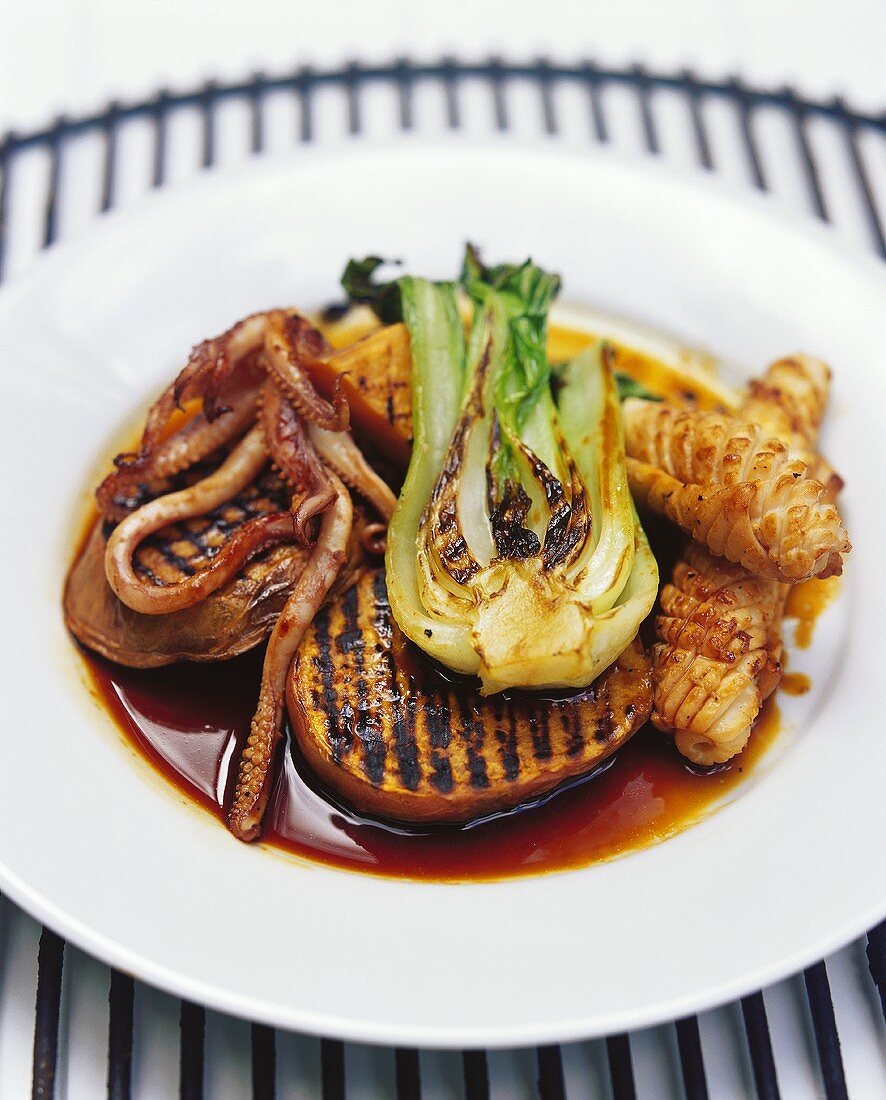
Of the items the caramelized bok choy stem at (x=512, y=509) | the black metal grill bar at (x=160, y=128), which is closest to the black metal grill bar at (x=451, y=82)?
the black metal grill bar at (x=160, y=128)

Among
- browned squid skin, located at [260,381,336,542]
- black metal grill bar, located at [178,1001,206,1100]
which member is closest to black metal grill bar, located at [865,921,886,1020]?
black metal grill bar, located at [178,1001,206,1100]

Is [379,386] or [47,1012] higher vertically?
[379,386]

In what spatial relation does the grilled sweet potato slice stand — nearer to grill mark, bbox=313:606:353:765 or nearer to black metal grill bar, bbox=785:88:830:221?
grill mark, bbox=313:606:353:765

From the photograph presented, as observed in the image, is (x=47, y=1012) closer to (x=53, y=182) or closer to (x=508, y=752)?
(x=508, y=752)

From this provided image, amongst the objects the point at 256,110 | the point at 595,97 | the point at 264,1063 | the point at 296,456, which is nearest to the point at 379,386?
the point at 296,456

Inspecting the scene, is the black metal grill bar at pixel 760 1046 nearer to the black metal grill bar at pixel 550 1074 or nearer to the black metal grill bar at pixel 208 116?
the black metal grill bar at pixel 550 1074

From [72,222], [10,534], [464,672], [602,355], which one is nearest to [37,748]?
[10,534]
